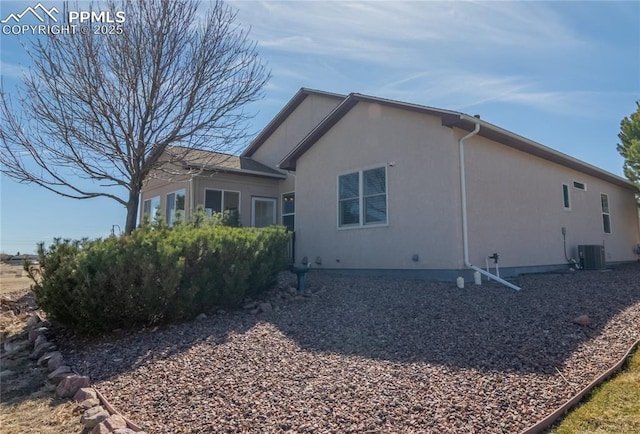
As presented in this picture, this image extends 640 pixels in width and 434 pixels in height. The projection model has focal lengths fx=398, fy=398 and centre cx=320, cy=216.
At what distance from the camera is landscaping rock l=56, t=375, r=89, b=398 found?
3.85 m

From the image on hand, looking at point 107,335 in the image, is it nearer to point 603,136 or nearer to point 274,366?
point 274,366

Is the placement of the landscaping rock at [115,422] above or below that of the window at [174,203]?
below

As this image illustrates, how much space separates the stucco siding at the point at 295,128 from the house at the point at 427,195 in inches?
30.5

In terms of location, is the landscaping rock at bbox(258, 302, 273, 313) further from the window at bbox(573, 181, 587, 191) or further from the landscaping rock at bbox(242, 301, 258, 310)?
the window at bbox(573, 181, 587, 191)

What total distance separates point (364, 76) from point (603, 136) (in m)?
11.2

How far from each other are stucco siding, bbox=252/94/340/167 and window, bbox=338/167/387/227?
503cm

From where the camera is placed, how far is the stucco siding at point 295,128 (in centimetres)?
1474

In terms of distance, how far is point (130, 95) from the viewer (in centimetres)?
740

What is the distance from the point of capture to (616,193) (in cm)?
1514

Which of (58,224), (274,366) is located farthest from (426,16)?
(58,224)

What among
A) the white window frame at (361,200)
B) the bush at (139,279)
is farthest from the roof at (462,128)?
the bush at (139,279)

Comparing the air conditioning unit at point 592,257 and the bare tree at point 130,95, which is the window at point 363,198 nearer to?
the bare tree at point 130,95

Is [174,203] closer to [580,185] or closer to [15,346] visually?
[15,346]

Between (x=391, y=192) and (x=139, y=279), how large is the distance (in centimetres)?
587
